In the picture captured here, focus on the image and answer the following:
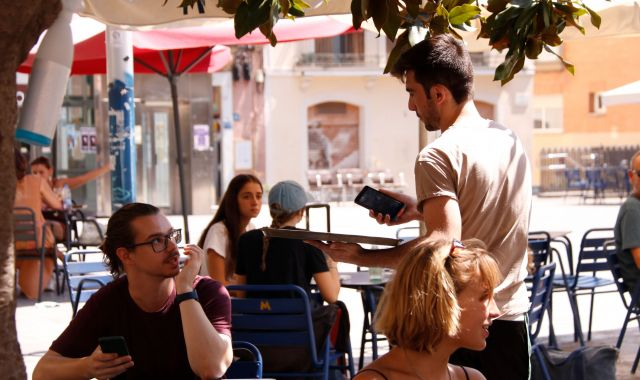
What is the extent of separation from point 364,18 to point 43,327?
648 cm

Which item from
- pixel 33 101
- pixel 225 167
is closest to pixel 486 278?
pixel 33 101

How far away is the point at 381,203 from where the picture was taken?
11.3ft

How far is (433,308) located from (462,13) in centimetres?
139

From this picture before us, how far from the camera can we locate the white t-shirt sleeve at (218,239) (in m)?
6.23

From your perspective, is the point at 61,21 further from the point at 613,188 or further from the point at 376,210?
the point at 613,188

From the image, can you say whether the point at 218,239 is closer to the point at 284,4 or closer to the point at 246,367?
the point at 246,367

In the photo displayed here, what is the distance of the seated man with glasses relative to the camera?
3496 mm

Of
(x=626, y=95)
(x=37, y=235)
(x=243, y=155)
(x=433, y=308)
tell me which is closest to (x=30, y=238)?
(x=37, y=235)

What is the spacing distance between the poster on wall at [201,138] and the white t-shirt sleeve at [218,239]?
19922 millimetres

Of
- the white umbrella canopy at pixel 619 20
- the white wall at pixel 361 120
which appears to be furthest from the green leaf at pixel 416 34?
the white wall at pixel 361 120

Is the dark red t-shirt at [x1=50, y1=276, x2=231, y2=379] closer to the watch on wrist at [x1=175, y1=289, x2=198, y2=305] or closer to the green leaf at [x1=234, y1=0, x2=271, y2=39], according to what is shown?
the watch on wrist at [x1=175, y1=289, x2=198, y2=305]

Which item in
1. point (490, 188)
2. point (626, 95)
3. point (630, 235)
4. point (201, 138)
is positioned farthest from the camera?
point (201, 138)

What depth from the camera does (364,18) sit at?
10.5ft

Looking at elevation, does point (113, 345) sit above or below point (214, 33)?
below
